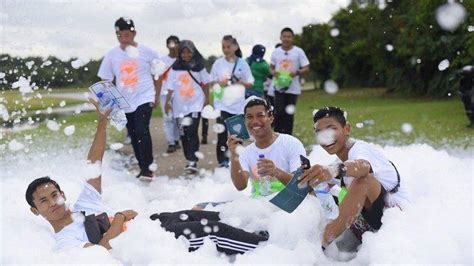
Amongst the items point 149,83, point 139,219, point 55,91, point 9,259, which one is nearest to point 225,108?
point 149,83

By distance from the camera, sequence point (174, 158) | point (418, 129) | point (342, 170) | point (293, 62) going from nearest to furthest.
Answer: point (342, 170), point (174, 158), point (293, 62), point (418, 129)

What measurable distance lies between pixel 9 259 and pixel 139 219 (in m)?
0.85

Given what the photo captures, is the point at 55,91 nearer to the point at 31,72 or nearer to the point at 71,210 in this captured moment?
A: the point at 31,72

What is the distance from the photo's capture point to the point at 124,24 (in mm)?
7215

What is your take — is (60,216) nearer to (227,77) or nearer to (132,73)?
(132,73)

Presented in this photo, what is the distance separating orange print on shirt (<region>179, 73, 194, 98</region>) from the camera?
8312 mm

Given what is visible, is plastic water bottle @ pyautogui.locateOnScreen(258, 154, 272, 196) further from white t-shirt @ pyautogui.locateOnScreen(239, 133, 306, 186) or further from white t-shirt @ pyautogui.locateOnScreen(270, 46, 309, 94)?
white t-shirt @ pyautogui.locateOnScreen(270, 46, 309, 94)

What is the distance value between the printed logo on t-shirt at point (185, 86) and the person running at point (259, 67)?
60.2 inches

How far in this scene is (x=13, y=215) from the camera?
495 cm

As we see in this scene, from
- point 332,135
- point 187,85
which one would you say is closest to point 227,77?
point 187,85

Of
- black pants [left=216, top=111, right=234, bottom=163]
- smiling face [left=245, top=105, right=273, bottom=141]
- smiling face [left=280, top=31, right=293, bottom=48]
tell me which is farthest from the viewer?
smiling face [left=280, top=31, right=293, bottom=48]

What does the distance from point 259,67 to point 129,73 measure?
9.58ft

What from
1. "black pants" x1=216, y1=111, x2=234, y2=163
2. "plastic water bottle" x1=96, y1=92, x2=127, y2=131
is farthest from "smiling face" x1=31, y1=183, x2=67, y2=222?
"black pants" x1=216, y1=111, x2=234, y2=163

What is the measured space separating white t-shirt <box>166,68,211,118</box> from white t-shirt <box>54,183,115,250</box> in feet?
12.2
